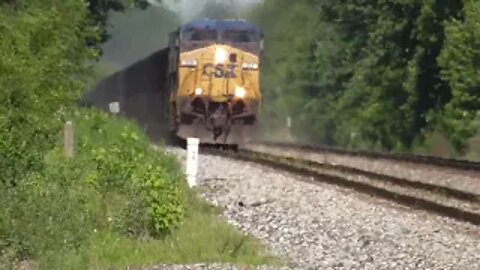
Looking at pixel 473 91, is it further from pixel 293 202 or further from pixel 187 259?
pixel 187 259

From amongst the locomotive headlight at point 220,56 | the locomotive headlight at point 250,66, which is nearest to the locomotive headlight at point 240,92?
the locomotive headlight at point 250,66

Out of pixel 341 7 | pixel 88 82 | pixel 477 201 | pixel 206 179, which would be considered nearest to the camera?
pixel 477 201

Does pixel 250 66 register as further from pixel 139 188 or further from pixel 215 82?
pixel 139 188

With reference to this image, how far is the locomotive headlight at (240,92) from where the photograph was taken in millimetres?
34562

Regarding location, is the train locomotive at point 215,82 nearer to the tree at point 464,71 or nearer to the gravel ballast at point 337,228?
the tree at point 464,71

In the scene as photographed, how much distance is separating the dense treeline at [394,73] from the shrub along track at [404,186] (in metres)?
7.78

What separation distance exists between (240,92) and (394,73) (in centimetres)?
1395

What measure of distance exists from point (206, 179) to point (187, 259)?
34.3ft

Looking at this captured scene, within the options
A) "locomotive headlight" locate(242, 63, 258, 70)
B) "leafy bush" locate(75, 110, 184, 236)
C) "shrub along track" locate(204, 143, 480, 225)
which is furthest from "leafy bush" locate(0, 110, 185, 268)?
"locomotive headlight" locate(242, 63, 258, 70)

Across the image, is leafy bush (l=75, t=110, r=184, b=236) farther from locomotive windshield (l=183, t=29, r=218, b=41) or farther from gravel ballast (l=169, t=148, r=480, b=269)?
locomotive windshield (l=183, t=29, r=218, b=41)

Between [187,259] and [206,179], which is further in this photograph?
[206,179]

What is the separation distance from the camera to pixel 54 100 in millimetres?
17891

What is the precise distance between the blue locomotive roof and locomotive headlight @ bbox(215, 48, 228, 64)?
0.72 m

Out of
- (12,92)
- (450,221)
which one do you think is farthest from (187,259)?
(450,221)
